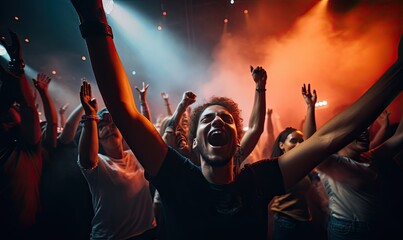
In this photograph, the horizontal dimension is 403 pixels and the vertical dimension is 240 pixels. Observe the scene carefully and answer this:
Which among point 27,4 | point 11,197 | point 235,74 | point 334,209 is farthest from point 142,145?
point 235,74

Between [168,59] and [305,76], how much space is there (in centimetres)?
683

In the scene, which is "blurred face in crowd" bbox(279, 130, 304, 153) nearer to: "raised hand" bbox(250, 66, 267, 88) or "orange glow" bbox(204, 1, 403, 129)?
"raised hand" bbox(250, 66, 267, 88)

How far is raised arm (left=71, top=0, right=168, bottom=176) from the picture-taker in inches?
42.9

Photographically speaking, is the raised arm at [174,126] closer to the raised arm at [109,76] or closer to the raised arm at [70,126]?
the raised arm at [70,126]

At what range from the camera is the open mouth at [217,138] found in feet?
4.94

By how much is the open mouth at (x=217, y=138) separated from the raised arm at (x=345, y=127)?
1.41 feet

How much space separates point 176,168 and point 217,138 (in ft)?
1.25

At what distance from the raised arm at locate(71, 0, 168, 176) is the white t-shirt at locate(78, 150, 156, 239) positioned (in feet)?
4.44

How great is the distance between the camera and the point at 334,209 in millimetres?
2734

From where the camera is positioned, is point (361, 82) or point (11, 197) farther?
point (361, 82)

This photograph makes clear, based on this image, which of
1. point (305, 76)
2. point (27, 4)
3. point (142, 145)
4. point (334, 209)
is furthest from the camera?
point (305, 76)

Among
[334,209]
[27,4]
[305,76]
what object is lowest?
[334,209]

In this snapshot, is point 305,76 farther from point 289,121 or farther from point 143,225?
point 143,225

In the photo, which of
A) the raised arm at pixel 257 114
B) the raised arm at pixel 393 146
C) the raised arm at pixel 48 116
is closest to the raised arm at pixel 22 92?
the raised arm at pixel 48 116
